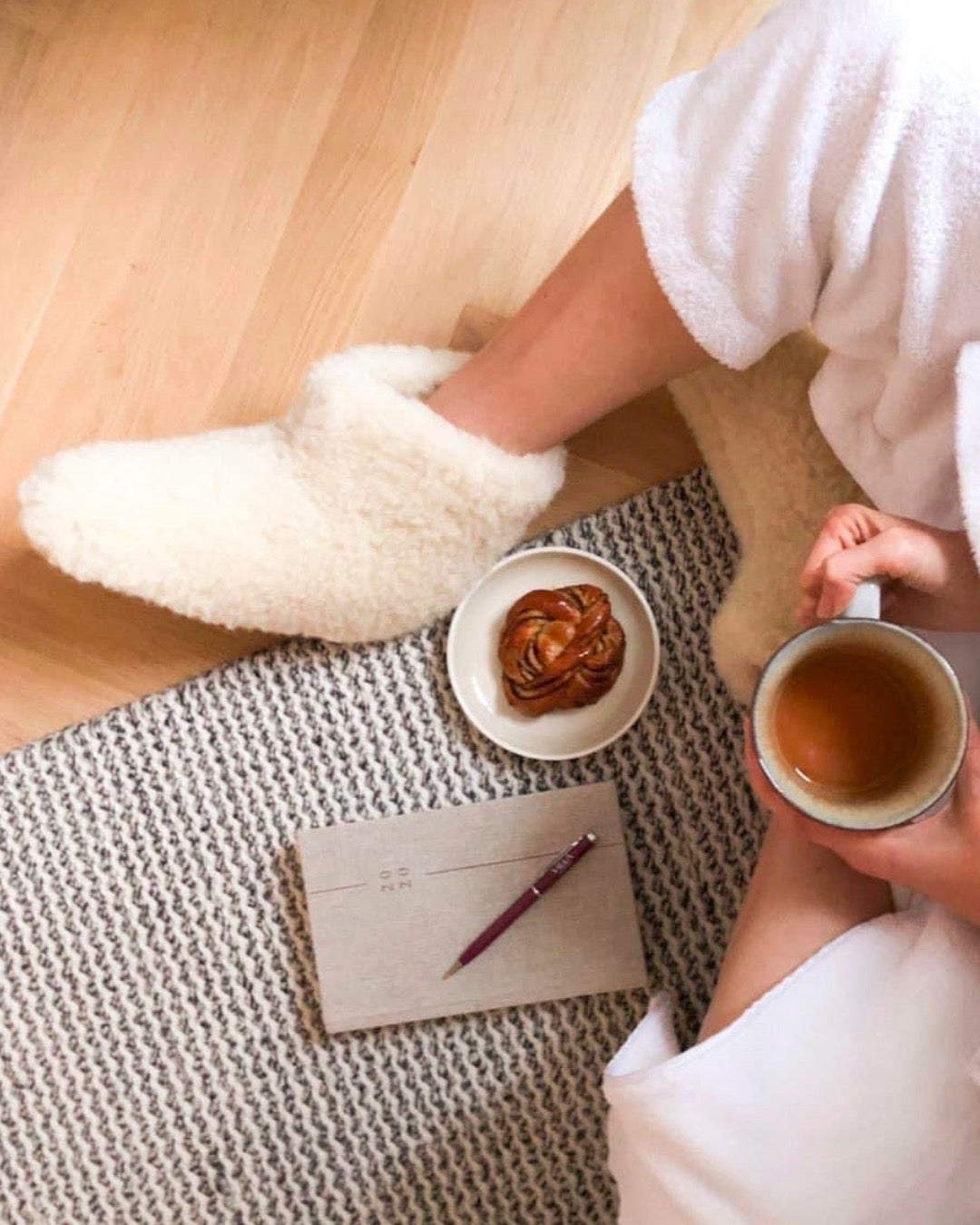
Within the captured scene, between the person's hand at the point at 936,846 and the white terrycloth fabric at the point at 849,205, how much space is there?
131mm

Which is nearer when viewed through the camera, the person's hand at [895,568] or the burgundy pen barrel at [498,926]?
the person's hand at [895,568]

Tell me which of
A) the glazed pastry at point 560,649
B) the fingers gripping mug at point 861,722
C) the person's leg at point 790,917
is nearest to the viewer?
the fingers gripping mug at point 861,722

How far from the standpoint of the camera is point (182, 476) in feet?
2.46

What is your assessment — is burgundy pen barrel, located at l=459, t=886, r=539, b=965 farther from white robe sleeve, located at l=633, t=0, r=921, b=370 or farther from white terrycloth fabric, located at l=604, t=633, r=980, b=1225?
white robe sleeve, located at l=633, t=0, r=921, b=370

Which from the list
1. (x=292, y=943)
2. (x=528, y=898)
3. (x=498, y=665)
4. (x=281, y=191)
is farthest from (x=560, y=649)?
(x=281, y=191)

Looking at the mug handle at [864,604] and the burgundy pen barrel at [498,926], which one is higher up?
the mug handle at [864,604]

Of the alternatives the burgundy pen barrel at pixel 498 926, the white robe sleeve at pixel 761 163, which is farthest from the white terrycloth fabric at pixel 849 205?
the burgundy pen barrel at pixel 498 926

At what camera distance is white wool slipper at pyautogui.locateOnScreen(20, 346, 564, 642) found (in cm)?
72

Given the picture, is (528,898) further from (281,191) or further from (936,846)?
(281,191)

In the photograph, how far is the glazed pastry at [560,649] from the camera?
2.44 feet

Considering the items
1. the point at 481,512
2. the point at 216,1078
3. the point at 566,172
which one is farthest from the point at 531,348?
the point at 216,1078

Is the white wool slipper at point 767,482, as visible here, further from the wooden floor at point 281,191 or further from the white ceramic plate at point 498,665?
the wooden floor at point 281,191

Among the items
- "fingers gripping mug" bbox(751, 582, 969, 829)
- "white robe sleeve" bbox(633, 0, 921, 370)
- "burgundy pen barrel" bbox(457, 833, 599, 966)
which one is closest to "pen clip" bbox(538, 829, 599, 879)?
"burgundy pen barrel" bbox(457, 833, 599, 966)

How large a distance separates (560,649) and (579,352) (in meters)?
0.19
